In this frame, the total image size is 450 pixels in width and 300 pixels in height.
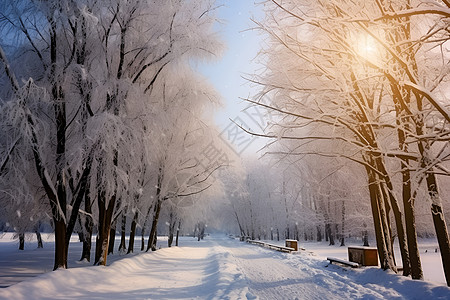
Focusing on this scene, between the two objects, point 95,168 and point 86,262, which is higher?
point 95,168

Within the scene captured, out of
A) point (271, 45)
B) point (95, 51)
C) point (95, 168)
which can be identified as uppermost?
point (95, 51)

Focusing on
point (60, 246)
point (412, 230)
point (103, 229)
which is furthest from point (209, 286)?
point (412, 230)

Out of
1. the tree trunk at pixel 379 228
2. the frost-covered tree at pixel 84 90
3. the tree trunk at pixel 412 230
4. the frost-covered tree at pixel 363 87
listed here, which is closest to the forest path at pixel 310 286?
the tree trunk at pixel 412 230

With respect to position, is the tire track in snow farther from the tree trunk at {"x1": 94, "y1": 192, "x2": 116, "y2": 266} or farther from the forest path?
the tree trunk at {"x1": 94, "y1": 192, "x2": 116, "y2": 266}

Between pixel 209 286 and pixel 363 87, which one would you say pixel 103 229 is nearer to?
pixel 209 286

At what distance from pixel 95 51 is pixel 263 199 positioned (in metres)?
44.8

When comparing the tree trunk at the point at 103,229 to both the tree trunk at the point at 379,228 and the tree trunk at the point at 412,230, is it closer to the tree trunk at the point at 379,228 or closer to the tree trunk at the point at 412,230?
the tree trunk at the point at 379,228

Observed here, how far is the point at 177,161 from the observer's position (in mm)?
15977

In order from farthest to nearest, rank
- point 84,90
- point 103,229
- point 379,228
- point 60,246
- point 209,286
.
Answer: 1. point 103,229
2. point 379,228
3. point 84,90
4. point 60,246
5. point 209,286

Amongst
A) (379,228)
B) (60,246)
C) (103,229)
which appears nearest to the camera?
(60,246)

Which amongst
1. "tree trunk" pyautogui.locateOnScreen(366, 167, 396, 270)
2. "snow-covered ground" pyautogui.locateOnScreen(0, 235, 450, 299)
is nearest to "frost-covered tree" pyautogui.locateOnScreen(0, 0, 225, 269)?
"snow-covered ground" pyautogui.locateOnScreen(0, 235, 450, 299)

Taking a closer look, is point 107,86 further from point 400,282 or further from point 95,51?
point 400,282

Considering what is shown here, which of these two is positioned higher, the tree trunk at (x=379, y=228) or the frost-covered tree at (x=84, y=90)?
Result: the frost-covered tree at (x=84, y=90)

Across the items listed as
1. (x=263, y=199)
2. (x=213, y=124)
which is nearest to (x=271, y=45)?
(x=213, y=124)
